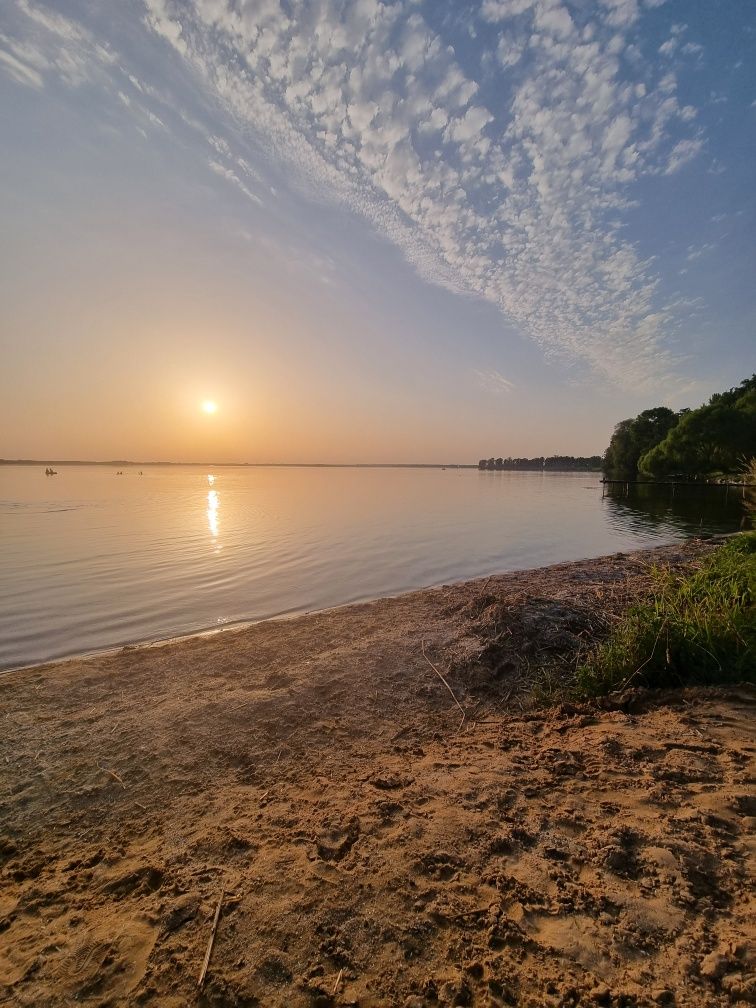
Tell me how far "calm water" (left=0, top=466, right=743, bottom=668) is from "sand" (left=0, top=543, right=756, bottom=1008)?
14.6ft

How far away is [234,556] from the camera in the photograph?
1730 cm

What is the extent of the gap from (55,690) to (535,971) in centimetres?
735

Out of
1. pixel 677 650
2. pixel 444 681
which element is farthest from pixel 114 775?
pixel 677 650

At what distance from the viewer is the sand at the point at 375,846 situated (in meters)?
2.21

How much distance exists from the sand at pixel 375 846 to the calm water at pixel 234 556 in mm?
4436

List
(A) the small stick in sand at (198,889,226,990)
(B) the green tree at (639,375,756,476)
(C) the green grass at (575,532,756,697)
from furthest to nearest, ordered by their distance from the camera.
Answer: (B) the green tree at (639,375,756,476)
(C) the green grass at (575,532,756,697)
(A) the small stick in sand at (198,889,226,990)

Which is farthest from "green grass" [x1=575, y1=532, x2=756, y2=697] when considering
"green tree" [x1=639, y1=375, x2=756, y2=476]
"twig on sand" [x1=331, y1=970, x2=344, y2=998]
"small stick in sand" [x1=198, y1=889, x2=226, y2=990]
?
"green tree" [x1=639, y1=375, x2=756, y2=476]

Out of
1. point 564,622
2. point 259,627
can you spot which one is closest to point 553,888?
point 564,622

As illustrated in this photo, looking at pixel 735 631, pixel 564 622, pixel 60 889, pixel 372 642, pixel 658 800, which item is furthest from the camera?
pixel 372 642

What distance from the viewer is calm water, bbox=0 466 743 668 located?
10.5 meters

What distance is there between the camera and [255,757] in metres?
4.72

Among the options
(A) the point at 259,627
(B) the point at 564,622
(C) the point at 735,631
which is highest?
(C) the point at 735,631

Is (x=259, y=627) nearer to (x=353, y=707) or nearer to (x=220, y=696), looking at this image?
(x=220, y=696)

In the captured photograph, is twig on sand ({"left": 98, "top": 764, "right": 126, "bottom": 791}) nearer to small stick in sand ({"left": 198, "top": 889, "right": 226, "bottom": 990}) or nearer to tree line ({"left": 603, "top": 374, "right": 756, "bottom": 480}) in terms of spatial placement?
small stick in sand ({"left": 198, "top": 889, "right": 226, "bottom": 990})
